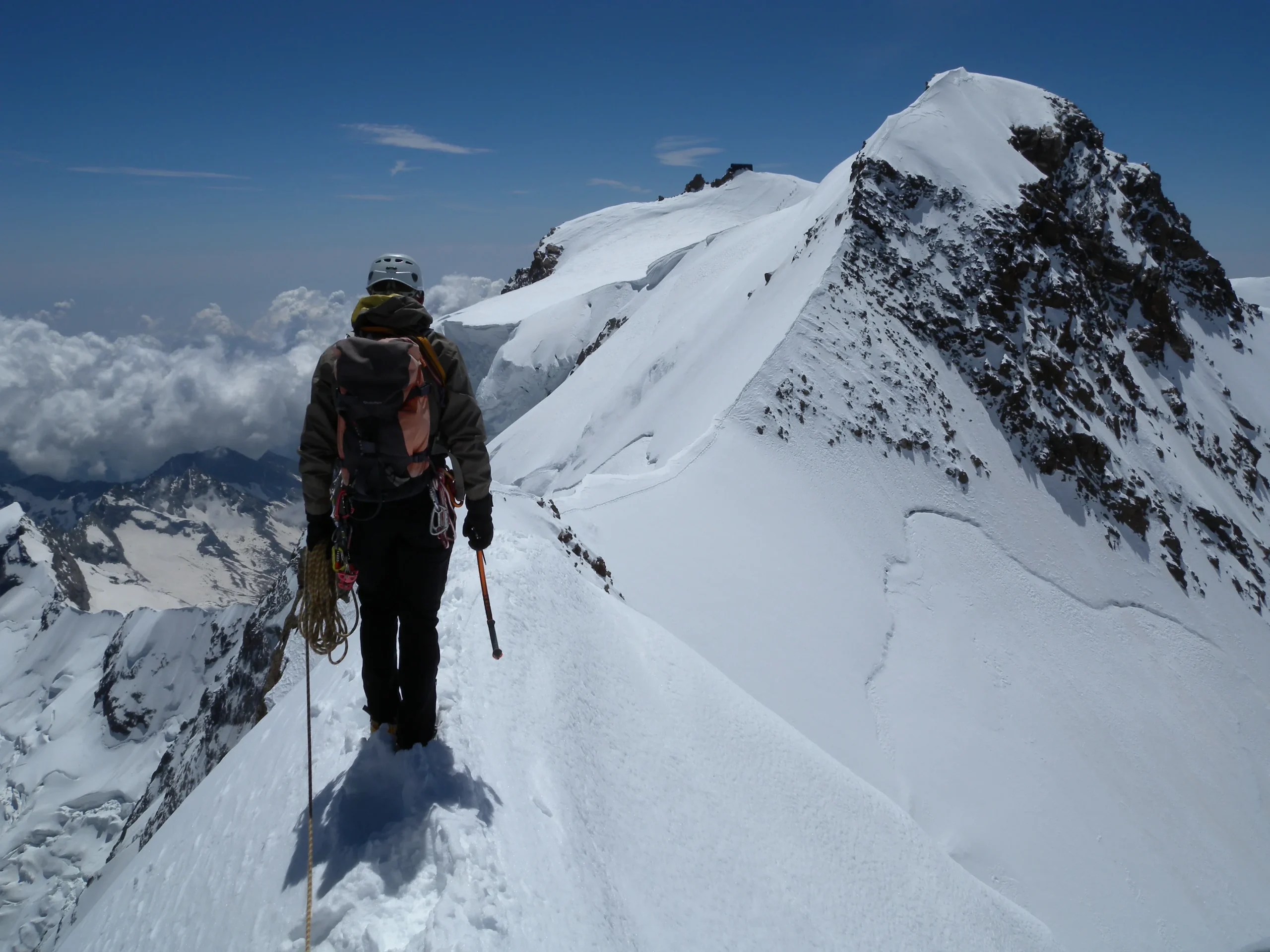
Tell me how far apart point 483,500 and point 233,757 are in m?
3.29

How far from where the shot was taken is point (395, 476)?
3.80 metres

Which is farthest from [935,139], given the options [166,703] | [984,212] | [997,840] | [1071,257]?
[166,703]

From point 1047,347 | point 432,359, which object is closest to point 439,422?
point 432,359

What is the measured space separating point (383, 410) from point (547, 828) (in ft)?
8.48

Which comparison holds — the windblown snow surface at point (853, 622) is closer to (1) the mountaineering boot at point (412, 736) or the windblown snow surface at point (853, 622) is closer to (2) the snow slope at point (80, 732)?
(1) the mountaineering boot at point (412, 736)

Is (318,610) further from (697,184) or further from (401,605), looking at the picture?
(697,184)

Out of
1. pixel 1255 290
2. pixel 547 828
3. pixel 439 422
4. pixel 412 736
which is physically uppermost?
pixel 1255 290

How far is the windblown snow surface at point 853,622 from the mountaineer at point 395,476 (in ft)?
1.97

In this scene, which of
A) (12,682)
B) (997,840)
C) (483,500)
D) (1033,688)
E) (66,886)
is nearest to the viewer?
(483,500)

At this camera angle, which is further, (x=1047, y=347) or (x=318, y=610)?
(x=1047, y=347)

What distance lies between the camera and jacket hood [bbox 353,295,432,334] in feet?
12.5

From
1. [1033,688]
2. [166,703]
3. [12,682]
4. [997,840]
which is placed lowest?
[12,682]

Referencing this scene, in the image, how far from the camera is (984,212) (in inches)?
1159

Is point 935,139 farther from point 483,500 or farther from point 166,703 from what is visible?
point 166,703
